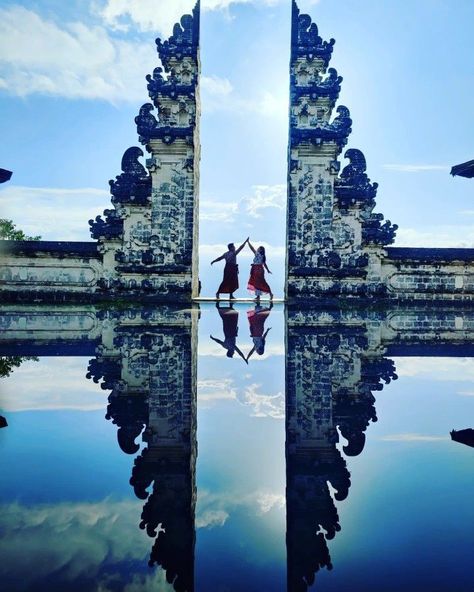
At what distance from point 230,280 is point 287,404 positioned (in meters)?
13.3

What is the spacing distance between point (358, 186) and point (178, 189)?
5.18m

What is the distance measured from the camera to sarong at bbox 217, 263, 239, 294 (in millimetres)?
16828

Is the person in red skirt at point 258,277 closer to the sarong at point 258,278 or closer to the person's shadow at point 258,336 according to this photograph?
the sarong at point 258,278

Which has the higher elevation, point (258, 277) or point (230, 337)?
point (258, 277)

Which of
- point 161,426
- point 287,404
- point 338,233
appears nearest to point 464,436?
point 287,404

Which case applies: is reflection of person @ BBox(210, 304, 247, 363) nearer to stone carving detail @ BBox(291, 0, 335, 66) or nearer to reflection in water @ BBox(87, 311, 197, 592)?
reflection in water @ BBox(87, 311, 197, 592)

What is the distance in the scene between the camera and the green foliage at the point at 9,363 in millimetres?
4792

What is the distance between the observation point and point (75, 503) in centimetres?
193

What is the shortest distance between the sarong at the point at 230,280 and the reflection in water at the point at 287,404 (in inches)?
302

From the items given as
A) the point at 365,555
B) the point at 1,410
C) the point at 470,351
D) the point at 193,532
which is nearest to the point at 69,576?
the point at 193,532

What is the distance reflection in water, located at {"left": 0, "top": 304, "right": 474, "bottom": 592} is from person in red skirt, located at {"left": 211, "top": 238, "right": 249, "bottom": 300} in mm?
7654

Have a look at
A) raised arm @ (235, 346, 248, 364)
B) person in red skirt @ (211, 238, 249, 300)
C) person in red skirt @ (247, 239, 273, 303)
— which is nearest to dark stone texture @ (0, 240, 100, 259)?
person in red skirt @ (211, 238, 249, 300)

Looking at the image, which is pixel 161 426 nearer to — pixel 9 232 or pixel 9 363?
pixel 9 363

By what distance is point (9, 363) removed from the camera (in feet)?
17.2
